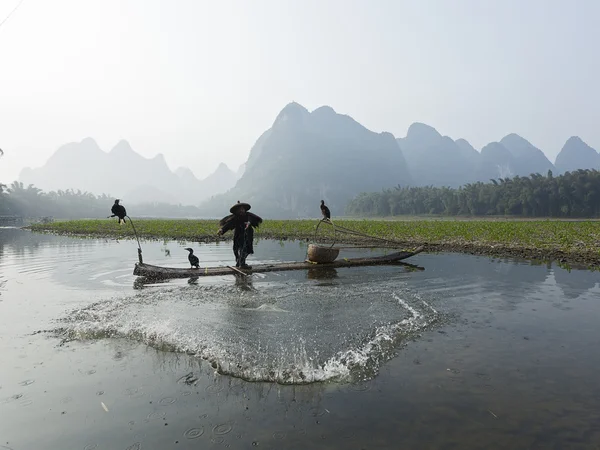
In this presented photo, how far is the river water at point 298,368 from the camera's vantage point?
11.1 feet

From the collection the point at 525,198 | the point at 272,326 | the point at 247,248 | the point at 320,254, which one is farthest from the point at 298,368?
the point at 525,198

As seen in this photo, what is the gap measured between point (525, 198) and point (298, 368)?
73937mm

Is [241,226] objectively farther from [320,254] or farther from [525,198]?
[525,198]

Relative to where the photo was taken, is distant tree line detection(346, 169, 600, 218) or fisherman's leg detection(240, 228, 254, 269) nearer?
fisherman's leg detection(240, 228, 254, 269)

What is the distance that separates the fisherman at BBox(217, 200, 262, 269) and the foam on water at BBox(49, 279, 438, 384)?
77.5 inches

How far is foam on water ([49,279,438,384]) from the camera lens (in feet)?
15.8

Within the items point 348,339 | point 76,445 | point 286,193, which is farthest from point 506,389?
point 286,193

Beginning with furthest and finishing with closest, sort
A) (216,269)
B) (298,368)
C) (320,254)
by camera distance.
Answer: (320,254) < (216,269) < (298,368)

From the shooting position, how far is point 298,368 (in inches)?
184

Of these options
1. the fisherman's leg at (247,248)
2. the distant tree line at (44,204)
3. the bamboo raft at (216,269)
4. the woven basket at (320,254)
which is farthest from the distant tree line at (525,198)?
the distant tree line at (44,204)

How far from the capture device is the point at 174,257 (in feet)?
54.5

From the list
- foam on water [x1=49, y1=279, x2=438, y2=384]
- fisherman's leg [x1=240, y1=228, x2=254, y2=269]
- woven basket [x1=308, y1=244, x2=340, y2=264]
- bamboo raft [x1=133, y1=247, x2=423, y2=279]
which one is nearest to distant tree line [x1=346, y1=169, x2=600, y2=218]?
bamboo raft [x1=133, y1=247, x2=423, y2=279]

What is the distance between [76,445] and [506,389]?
183 inches

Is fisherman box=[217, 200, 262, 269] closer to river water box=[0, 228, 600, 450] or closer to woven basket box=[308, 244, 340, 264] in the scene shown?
river water box=[0, 228, 600, 450]
